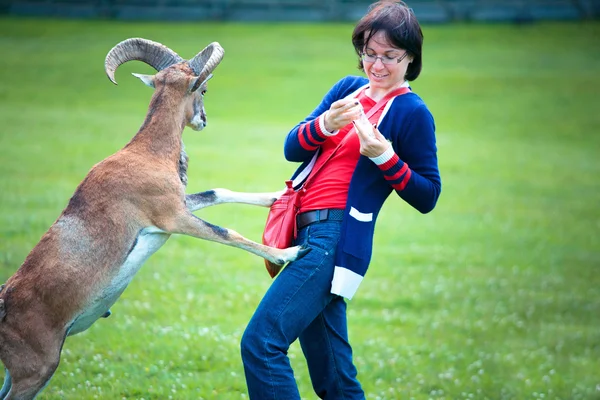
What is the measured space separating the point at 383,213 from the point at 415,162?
13784mm

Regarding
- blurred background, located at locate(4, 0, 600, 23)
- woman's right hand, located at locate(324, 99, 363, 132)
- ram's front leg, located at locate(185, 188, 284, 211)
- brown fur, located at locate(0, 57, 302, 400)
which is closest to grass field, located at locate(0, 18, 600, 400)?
brown fur, located at locate(0, 57, 302, 400)

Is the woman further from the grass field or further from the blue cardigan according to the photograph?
the grass field

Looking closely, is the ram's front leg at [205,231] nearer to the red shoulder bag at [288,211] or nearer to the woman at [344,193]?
the red shoulder bag at [288,211]

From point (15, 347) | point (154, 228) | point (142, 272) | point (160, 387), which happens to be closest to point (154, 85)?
point (154, 228)

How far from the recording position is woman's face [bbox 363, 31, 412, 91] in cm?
484

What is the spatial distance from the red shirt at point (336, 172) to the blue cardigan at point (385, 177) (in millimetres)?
111

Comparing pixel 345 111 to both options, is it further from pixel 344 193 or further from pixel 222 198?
pixel 222 198

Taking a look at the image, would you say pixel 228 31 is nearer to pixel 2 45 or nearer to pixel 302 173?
pixel 2 45

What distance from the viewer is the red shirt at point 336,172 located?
4891mm

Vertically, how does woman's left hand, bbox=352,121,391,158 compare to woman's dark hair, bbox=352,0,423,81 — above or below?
below

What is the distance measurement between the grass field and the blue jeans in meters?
2.33

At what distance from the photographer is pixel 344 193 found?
4887 millimetres

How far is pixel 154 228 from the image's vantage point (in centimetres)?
517

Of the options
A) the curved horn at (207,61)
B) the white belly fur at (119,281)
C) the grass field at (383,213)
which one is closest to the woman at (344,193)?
the curved horn at (207,61)
